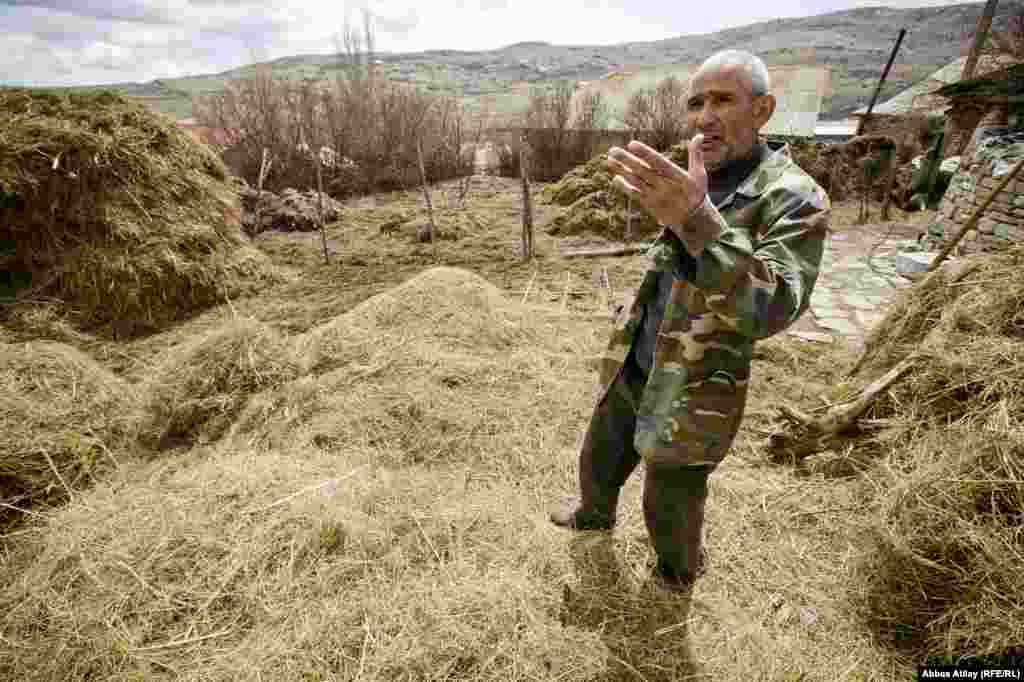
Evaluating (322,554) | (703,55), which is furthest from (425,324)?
(703,55)

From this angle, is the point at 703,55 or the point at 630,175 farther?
the point at 703,55

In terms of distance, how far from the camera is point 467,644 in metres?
1.69

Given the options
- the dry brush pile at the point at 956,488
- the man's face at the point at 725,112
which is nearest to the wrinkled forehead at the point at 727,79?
the man's face at the point at 725,112

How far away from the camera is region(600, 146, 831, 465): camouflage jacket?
3.51ft

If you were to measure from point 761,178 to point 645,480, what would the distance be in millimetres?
1040

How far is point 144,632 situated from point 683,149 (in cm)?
1055

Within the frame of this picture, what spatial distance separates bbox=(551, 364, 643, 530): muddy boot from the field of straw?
0.19m

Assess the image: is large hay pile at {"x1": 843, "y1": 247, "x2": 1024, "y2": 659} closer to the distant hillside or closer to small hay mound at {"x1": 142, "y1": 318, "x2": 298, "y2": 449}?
small hay mound at {"x1": 142, "y1": 318, "x2": 298, "y2": 449}

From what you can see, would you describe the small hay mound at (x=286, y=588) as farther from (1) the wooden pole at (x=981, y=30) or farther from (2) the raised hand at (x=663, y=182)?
(1) the wooden pole at (x=981, y=30)

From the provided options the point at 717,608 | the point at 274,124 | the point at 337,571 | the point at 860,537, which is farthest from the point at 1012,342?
the point at 274,124

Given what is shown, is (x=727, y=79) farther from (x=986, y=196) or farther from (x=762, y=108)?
(x=986, y=196)

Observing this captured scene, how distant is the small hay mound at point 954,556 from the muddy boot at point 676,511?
73 cm

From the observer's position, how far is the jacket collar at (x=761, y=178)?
1.31 metres

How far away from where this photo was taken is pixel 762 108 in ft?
4.49
